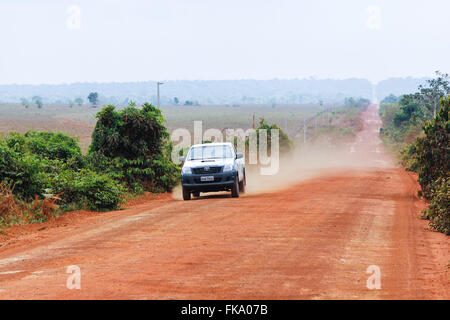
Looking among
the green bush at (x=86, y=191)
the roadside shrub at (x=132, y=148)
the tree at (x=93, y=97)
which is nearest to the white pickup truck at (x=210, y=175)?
the green bush at (x=86, y=191)

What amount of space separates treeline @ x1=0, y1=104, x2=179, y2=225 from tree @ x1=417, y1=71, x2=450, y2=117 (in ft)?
145

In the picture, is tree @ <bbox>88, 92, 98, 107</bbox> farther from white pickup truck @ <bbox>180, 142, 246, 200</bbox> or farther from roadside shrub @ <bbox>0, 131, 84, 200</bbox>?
white pickup truck @ <bbox>180, 142, 246, 200</bbox>

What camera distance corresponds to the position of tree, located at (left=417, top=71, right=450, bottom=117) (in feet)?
220

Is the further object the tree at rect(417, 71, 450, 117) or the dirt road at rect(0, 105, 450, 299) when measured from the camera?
the tree at rect(417, 71, 450, 117)

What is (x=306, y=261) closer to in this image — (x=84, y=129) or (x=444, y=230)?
(x=444, y=230)

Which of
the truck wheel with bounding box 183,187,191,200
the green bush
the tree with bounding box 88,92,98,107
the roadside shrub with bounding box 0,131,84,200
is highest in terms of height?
the tree with bounding box 88,92,98,107

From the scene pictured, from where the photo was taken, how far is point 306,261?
10258mm

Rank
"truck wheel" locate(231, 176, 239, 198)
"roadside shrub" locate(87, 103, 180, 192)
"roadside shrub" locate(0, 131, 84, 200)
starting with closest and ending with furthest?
"roadside shrub" locate(0, 131, 84, 200), "truck wheel" locate(231, 176, 239, 198), "roadside shrub" locate(87, 103, 180, 192)

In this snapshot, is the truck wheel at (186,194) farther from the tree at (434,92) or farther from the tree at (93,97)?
the tree at (93,97)

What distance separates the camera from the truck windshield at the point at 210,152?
22.7 metres

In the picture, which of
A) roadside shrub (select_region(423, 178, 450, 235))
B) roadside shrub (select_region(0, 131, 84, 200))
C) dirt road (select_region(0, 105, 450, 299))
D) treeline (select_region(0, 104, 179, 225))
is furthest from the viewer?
roadside shrub (select_region(0, 131, 84, 200))

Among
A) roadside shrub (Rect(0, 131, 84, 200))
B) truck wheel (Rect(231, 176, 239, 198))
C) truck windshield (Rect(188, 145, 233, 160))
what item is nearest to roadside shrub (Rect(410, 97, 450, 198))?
truck wheel (Rect(231, 176, 239, 198))

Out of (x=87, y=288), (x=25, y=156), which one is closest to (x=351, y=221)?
(x=87, y=288)

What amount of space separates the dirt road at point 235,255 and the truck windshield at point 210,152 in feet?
12.0
